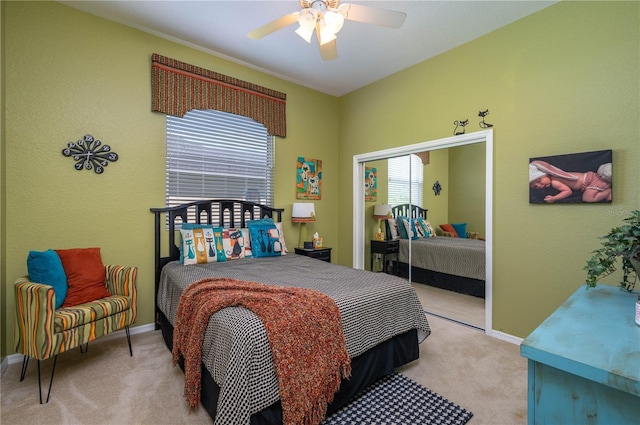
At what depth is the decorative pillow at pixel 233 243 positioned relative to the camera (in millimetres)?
3150

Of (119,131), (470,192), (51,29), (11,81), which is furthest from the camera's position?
(470,192)

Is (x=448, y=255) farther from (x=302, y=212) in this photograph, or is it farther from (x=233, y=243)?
(x=233, y=243)

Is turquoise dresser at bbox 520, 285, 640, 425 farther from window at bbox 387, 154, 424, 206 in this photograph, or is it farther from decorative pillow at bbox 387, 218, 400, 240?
decorative pillow at bbox 387, 218, 400, 240

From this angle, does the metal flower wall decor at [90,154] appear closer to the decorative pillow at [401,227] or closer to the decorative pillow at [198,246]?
the decorative pillow at [198,246]

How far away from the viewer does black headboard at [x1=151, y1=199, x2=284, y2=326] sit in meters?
3.03

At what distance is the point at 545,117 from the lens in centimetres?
255

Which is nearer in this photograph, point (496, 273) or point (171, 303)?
point (171, 303)

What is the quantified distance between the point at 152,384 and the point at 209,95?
112 inches

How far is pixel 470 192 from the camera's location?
313cm

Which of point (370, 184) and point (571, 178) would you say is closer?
point (571, 178)

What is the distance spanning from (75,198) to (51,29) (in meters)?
1.46

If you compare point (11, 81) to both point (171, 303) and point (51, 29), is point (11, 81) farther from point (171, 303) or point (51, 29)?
point (171, 303)

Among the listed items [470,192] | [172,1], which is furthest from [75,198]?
[470,192]

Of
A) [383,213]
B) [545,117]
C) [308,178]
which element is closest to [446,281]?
[383,213]
